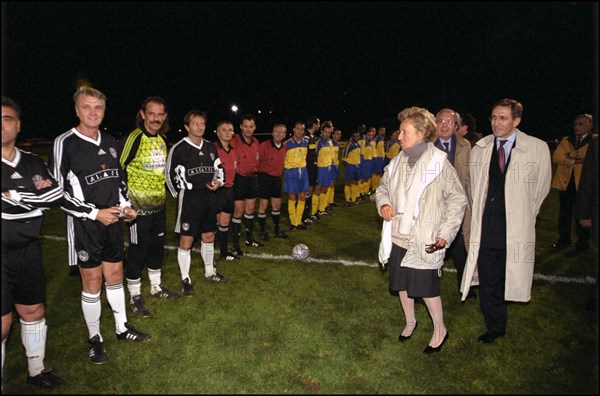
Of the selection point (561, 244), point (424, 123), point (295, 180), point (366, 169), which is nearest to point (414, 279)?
point (424, 123)

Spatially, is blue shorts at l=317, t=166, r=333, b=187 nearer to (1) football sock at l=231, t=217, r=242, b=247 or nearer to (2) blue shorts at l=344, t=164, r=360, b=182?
(2) blue shorts at l=344, t=164, r=360, b=182

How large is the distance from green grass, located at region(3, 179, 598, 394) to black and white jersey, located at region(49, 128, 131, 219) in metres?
1.50

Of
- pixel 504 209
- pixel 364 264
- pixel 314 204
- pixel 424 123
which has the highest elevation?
pixel 424 123

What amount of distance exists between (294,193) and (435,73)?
87.7 ft

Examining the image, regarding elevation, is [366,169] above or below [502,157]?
below

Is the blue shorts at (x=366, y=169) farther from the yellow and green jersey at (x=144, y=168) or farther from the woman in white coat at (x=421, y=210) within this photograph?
the woman in white coat at (x=421, y=210)

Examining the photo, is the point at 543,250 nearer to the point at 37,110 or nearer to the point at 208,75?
the point at 208,75

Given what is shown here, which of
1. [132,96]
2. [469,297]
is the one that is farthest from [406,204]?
[132,96]

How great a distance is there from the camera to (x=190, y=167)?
498 cm

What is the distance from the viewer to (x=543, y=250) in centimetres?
751

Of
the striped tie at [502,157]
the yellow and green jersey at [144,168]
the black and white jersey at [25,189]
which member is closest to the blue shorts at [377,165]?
the striped tie at [502,157]

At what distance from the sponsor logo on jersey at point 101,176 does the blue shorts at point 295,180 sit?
5.09 meters

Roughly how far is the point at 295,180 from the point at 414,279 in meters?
5.35

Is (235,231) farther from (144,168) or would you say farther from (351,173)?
(351,173)
